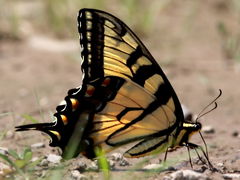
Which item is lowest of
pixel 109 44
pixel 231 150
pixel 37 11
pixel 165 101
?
pixel 231 150

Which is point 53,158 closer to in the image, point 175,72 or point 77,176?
point 77,176

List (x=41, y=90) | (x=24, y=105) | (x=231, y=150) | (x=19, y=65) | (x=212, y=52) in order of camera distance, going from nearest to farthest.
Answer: (x=231, y=150) → (x=24, y=105) → (x=41, y=90) → (x=19, y=65) → (x=212, y=52)

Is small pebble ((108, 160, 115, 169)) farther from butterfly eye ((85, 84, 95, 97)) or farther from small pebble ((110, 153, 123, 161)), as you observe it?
butterfly eye ((85, 84, 95, 97))

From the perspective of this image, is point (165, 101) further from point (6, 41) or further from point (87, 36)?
point (6, 41)

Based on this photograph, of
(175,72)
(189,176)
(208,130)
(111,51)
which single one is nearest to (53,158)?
(111,51)

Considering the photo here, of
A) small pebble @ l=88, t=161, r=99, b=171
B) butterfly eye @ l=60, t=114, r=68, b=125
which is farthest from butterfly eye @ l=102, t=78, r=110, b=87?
small pebble @ l=88, t=161, r=99, b=171

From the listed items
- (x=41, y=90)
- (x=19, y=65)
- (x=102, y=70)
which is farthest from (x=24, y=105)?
(x=102, y=70)

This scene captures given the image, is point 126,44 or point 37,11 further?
point 37,11
